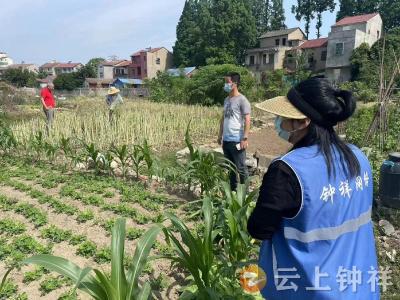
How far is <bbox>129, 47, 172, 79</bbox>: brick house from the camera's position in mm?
52344

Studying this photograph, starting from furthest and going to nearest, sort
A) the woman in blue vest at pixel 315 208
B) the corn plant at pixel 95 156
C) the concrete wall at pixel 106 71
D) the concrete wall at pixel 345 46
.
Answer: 1. the concrete wall at pixel 106 71
2. the concrete wall at pixel 345 46
3. the corn plant at pixel 95 156
4. the woman in blue vest at pixel 315 208

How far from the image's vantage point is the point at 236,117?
4566mm

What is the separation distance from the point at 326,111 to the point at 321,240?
481 millimetres

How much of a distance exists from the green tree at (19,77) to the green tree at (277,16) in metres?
34.3

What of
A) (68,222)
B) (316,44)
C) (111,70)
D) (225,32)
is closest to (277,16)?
(225,32)

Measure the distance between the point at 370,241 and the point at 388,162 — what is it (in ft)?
11.6

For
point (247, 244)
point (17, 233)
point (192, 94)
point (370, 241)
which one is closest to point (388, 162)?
point (247, 244)

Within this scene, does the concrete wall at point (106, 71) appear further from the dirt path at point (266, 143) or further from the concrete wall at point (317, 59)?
the dirt path at point (266, 143)

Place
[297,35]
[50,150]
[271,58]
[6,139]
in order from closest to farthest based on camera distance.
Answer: [50,150] → [6,139] → [271,58] → [297,35]

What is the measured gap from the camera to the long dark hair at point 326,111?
54.4 inches

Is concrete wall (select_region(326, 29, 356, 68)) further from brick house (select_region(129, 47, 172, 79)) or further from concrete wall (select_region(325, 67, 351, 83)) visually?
brick house (select_region(129, 47, 172, 79))

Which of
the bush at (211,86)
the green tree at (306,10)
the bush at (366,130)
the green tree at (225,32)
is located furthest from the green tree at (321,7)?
the bush at (366,130)

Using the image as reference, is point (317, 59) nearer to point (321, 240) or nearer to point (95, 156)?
point (95, 156)

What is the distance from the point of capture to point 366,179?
1.51m
